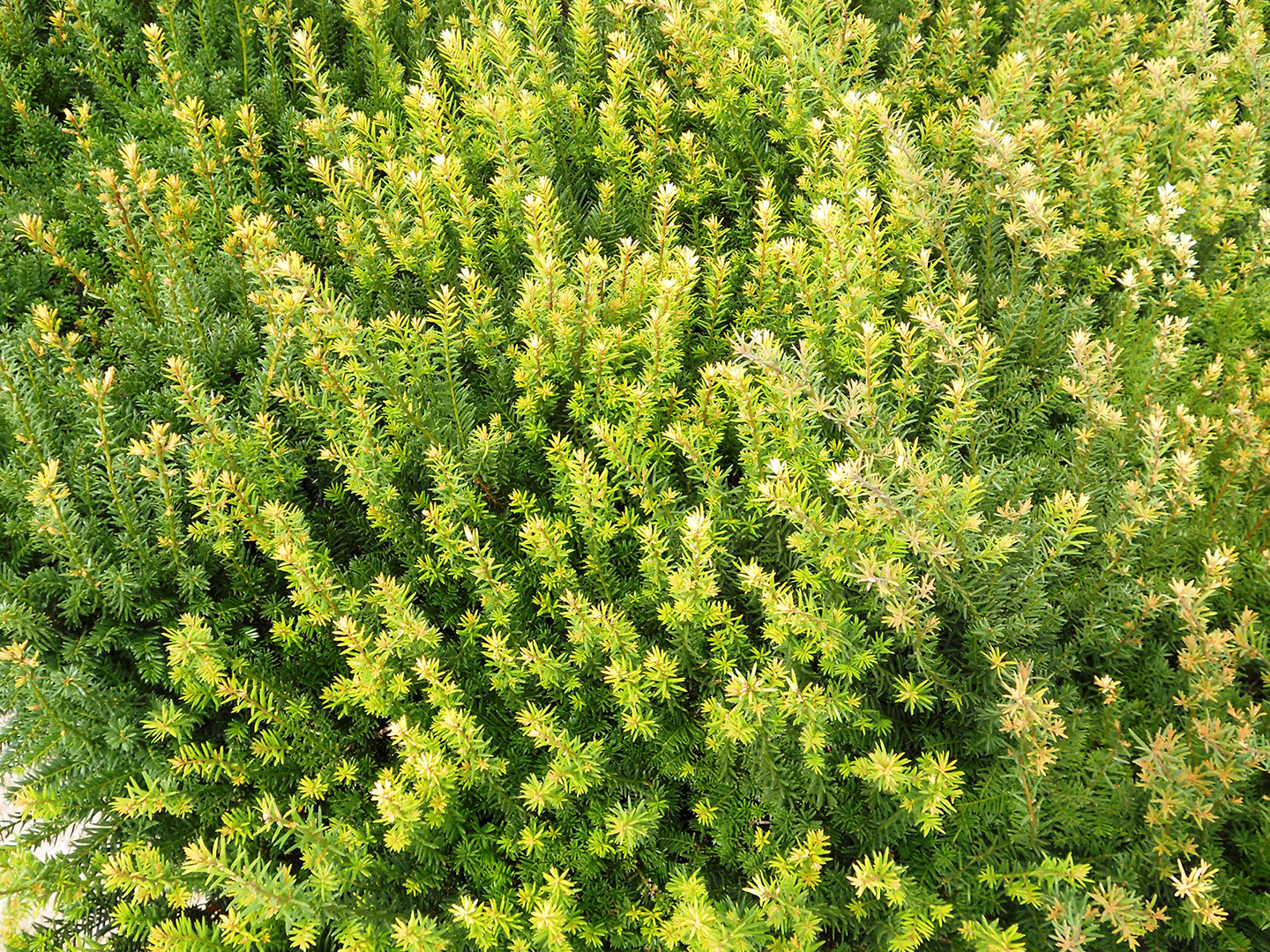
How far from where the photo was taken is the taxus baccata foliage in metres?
1.57

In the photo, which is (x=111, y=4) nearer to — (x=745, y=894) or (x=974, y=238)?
(x=974, y=238)

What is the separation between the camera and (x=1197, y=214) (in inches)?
88.1

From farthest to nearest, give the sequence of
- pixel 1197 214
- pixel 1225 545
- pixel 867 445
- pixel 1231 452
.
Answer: pixel 1197 214 → pixel 1231 452 → pixel 1225 545 → pixel 867 445

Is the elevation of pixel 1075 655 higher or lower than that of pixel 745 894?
higher

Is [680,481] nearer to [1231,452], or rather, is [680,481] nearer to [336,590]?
[336,590]

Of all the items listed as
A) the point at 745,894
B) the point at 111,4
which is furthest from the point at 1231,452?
the point at 111,4

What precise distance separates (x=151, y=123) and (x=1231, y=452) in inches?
119

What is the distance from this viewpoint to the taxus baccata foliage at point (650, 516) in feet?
5.16

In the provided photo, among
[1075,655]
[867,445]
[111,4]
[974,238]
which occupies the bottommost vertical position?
[1075,655]

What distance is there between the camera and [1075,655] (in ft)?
6.37

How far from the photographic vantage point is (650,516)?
1813mm

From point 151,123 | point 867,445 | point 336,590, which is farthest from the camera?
point 151,123

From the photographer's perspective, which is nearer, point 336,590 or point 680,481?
point 336,590

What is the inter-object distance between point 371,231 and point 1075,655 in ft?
6.38
